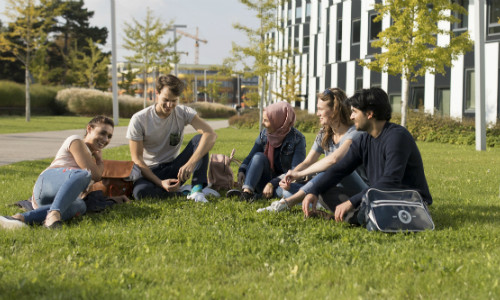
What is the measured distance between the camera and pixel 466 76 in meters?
25.1

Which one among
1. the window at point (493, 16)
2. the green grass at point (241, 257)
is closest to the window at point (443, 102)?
the window at point (493, 16)

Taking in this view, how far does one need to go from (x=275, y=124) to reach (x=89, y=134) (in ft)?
7.28

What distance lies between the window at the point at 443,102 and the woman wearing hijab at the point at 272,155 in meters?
21.1

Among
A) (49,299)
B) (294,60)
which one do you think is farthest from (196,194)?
(294,60)

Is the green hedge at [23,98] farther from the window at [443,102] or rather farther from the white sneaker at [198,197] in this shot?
the white sneaker at [198,197]

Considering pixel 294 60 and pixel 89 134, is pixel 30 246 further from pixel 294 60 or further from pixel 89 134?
pixel 294 60

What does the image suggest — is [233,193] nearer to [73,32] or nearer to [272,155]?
[272,155]

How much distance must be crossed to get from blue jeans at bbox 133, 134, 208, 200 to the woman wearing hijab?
1.55 ft

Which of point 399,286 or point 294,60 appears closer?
point 399,286

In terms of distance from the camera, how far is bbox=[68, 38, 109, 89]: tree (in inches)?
2378

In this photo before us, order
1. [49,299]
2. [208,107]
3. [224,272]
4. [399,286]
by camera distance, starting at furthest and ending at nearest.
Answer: [208,107]
[224,272]
[399,286]
[49,299]

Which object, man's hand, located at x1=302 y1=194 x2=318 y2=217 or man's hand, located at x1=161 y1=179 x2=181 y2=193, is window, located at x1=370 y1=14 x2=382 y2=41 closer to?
man's hand, located at x1=161 y1=179 x2=181 y2=193

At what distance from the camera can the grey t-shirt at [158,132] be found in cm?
692

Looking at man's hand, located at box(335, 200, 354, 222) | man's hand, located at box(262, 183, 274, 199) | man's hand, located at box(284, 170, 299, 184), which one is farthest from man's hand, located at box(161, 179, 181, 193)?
man's hand, located at box(335, 200, 354, 222)
